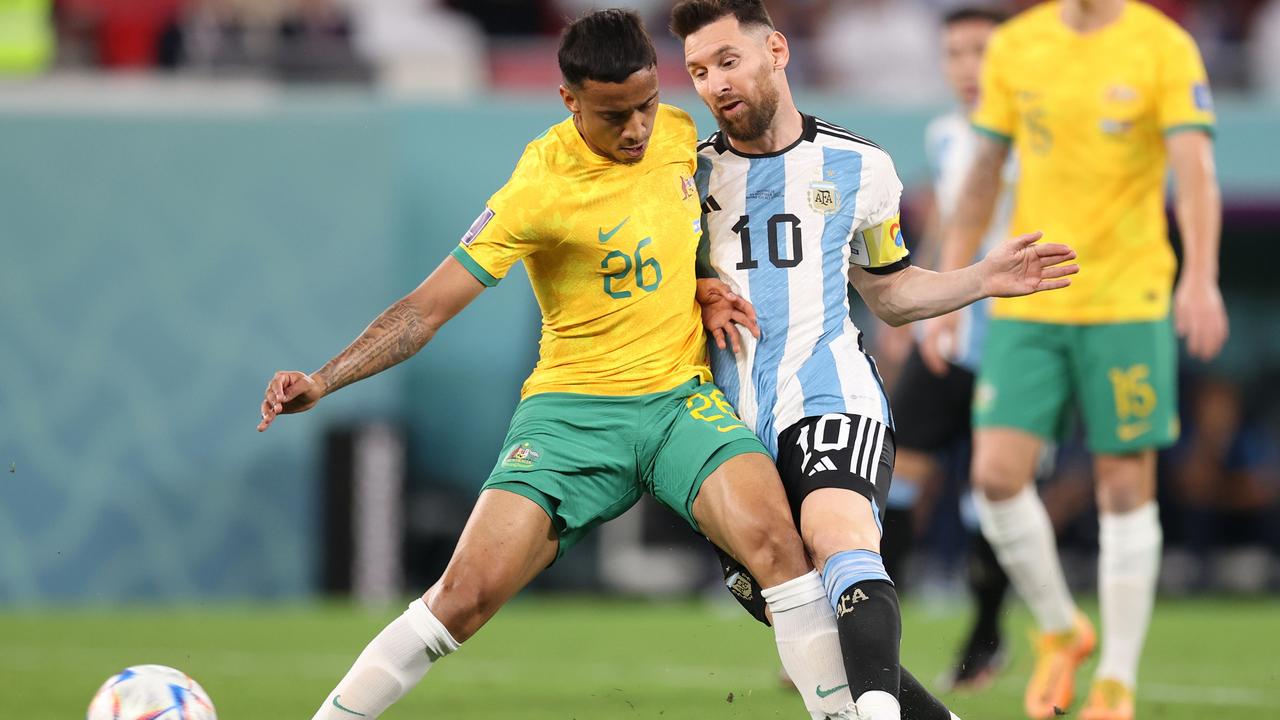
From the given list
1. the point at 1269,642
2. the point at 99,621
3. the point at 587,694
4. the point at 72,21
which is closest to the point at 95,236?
the point at 72,21

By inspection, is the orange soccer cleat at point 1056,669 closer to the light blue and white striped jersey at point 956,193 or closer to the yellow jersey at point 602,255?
the light blue and white striped jersey at point 956,193

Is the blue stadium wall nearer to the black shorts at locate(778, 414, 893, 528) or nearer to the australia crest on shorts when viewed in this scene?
the australia crest on shorts

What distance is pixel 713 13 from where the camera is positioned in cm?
513

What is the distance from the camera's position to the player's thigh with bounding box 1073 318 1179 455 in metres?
6.69

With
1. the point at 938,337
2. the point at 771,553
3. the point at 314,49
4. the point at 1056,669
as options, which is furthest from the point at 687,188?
the point at 314,49

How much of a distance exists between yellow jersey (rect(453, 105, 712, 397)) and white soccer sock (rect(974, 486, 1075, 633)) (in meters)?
2.25

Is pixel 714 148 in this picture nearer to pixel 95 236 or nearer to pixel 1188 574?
pixel 95 236

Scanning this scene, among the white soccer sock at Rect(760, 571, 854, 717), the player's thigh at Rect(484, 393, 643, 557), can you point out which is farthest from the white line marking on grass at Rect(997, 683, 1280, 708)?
the player's thigh at Rect(484, 393, 643, 557)

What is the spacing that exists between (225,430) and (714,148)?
28.3ft

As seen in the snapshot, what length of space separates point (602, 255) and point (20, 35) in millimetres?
9470

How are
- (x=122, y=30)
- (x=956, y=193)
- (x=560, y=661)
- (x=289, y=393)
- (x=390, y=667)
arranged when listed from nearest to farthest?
(x=289, y=393), (x=390, y=667), (x=956, y=193), (x=560, y=661), (x=122, y=30)

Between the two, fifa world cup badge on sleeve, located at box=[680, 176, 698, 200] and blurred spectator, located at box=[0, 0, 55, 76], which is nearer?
fifa world cup badge on sleeve, located at box=[680, 176, 698, 200]

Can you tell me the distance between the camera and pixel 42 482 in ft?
42.8

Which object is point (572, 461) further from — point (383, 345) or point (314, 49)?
point (314, 49)
